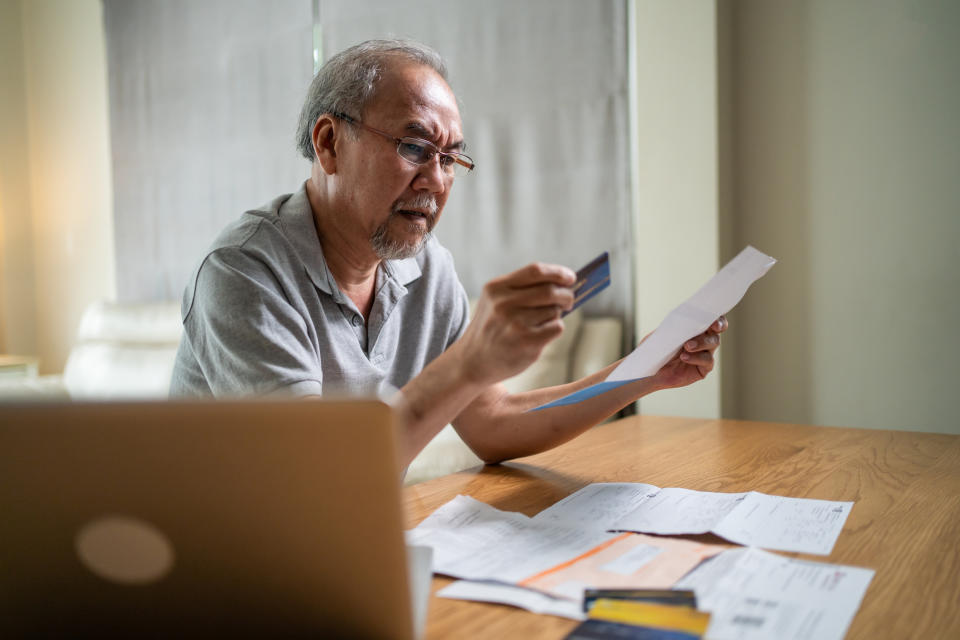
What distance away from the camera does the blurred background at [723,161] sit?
219cm

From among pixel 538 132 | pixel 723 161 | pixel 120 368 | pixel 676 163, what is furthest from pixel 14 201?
pixel 723 161

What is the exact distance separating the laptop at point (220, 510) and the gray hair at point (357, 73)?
882mm

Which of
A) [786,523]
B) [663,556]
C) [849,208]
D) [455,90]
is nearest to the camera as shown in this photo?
[663,556]

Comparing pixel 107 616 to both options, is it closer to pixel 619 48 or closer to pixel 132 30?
pixel 619 48

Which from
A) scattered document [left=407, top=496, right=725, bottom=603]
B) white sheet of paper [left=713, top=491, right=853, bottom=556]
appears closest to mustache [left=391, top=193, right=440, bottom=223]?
scattered document [left=407, top=496, right=725, bottom=603]

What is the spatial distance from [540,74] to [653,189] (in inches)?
24.8

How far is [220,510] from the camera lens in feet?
1.49

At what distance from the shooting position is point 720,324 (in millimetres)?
1129

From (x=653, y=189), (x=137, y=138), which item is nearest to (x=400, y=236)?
(x=653, y=189)

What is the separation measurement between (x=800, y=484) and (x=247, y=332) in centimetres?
76

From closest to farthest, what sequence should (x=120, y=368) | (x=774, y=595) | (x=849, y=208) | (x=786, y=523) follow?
1. (x=774, y=595)
2. (x=786, y=523)
3. (x=849, y=208)
4. (x=120, y=368)

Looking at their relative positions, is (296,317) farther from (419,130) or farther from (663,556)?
(663,556)

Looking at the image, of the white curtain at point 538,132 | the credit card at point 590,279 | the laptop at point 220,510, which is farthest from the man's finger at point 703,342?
the white curtain at point 538,132

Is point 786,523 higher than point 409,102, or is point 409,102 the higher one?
point 409,102
